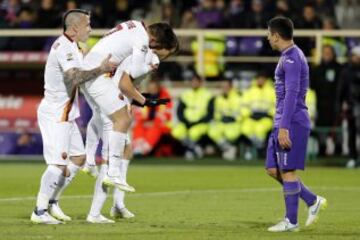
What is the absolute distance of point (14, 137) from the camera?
84.7 ft

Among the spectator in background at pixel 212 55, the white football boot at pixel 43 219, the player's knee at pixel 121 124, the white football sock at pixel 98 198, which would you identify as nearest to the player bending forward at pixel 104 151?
the white football sock at pixel 98 198

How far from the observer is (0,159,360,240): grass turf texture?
36.9 ft

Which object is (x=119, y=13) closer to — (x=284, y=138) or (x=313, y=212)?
(x=313, y=212)

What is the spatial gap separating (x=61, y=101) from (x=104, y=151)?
Answer: 83 cm

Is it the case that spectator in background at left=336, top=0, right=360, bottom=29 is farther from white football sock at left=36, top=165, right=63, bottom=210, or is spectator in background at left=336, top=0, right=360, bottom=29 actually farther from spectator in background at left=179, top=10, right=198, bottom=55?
white football sock at left=36, top=165, right=63, bottom=210

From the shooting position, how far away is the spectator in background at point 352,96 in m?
23.2

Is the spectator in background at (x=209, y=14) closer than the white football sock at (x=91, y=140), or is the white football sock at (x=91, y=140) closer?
the white football sock at (x=91, y=140)

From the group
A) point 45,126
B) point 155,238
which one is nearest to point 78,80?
point 45,126

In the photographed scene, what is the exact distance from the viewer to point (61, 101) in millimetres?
12227

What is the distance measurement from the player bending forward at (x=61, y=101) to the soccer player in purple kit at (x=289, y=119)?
1851mm

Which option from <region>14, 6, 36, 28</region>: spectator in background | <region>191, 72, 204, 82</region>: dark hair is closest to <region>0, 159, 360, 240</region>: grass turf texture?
<region>191, 72, 204, 82</region>: dark hair

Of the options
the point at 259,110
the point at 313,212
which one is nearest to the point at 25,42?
the point at 259,110

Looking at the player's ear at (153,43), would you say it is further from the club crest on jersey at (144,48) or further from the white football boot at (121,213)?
the white football boot at (121,213)

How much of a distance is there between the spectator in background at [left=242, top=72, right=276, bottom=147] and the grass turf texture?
4.87 feet
